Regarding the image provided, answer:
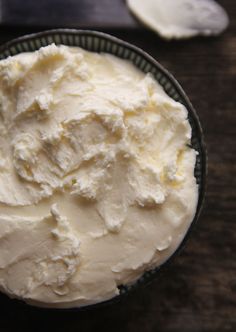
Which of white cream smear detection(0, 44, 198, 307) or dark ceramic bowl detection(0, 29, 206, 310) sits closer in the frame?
white cream smear detection(0, 44, 198, 307)

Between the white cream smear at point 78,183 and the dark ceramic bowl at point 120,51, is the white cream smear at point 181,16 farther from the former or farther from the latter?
the white cream smear at point 78,183

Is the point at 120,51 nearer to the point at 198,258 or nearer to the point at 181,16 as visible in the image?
the point at 181,16

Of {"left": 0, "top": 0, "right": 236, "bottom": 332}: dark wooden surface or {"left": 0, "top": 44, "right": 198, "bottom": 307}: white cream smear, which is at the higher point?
{"left": 0, "top": 44, "right": 198, "bottom": 307}: white cream smear

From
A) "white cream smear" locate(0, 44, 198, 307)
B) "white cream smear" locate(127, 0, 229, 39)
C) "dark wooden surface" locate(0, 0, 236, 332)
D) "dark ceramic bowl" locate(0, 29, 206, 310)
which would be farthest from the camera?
"white cream smear" locate(127, 0, 229, 39)

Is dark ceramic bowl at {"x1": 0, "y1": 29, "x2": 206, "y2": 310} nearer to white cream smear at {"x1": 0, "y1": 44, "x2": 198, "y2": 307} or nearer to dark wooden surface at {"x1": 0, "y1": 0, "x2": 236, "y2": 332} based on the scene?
white cream smear at {"x1": 0, "y1": 44, "x2": 198, "y2": 307}

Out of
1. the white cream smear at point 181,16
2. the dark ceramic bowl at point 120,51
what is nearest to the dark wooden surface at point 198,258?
the white cream smear at point 181,16

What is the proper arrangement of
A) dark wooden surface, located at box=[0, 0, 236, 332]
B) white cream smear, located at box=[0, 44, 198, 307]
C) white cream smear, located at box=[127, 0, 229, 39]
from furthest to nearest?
white cream smear, located at box=[127, 0, 229, 39], dark wooden surface, located at box=[0, 0, 236, 332], white cream smear, located at box=[0, 44, 198, 307]

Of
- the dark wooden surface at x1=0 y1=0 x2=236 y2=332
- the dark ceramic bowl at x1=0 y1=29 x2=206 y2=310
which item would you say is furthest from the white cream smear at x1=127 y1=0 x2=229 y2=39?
the dark ceramic bowl at x1=0 y1=29 x2=206 y2=310

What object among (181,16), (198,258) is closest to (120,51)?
(181,16)
